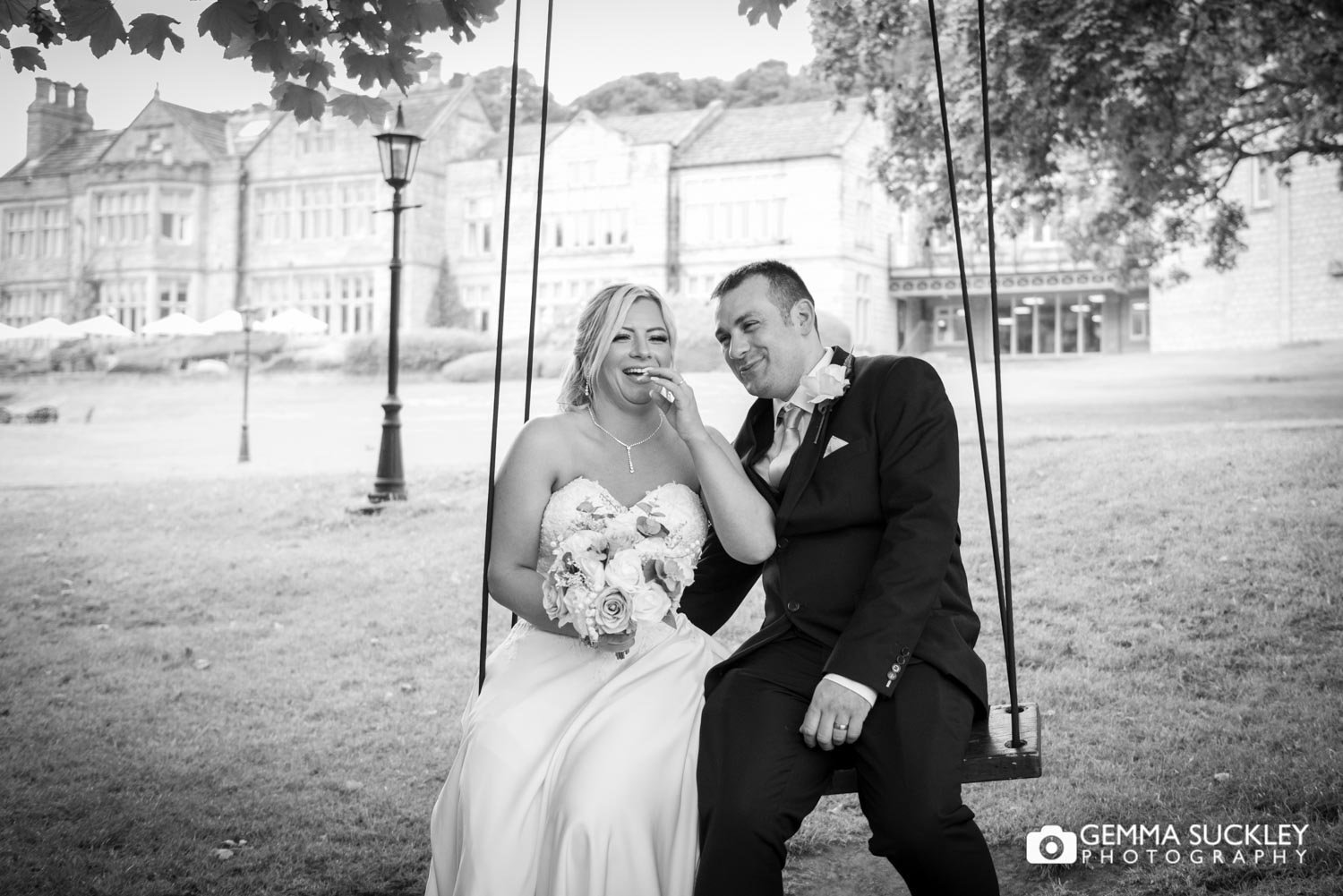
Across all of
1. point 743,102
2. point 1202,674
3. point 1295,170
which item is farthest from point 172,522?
point 743,102

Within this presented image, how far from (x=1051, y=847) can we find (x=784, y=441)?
83.7 inches

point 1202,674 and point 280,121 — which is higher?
Answer: point 280,121

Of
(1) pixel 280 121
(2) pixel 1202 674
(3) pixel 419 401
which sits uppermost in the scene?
(1) pixel 280 121

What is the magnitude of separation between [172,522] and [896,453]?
A: 8589mm

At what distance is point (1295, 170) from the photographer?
43.3 ft

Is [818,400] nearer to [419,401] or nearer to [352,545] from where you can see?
[352,545]

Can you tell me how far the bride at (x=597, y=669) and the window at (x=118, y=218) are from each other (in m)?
11.6

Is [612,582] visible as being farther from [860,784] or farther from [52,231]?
[52,231]

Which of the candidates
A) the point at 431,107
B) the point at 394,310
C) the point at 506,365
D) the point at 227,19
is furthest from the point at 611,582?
the point at 431,107

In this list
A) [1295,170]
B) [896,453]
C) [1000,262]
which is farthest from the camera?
[1000,262]

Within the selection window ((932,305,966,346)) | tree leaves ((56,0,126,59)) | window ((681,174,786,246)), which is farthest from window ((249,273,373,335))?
tree leaves ((56,0,126,59))

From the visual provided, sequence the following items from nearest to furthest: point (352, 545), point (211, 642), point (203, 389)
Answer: point (211, 642), point (352, 545), point (203, 389)

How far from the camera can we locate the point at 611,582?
8.41ft

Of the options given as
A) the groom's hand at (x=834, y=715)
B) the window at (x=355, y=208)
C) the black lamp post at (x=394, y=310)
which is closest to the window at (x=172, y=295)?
the window at (x=355, y=208)
